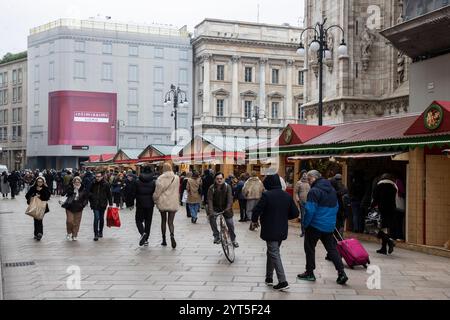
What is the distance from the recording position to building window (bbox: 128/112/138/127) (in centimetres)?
6912

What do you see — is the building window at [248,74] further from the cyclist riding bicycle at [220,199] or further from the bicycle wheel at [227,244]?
the bicycle wheel at [227,244]

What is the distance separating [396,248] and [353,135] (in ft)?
15.5

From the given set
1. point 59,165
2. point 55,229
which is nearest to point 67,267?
point 55,229

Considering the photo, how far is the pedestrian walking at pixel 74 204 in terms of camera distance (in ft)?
45.6

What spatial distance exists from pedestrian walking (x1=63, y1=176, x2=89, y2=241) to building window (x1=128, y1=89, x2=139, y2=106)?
5576 centimetres

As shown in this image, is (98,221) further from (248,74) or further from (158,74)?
(248,74)

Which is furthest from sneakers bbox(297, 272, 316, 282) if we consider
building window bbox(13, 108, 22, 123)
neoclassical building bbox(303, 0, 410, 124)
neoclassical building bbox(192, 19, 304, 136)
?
building window bbox(13, 108, 22, 123)

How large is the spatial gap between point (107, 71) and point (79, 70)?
10.5 feet

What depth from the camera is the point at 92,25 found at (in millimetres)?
67688

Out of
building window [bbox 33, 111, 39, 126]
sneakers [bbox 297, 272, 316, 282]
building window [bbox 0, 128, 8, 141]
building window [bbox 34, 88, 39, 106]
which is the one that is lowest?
sneakers [bbox 297, 272, 316, 282]

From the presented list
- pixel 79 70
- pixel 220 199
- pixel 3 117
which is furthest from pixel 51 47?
pixel 220 199

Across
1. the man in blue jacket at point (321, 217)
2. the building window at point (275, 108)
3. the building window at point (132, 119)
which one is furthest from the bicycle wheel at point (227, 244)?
the building window at point (275, 108)

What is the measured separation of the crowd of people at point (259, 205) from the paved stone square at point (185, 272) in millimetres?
359

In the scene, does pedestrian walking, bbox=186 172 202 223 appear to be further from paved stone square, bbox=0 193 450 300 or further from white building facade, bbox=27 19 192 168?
white building facade, bbox=27 19 192 168
